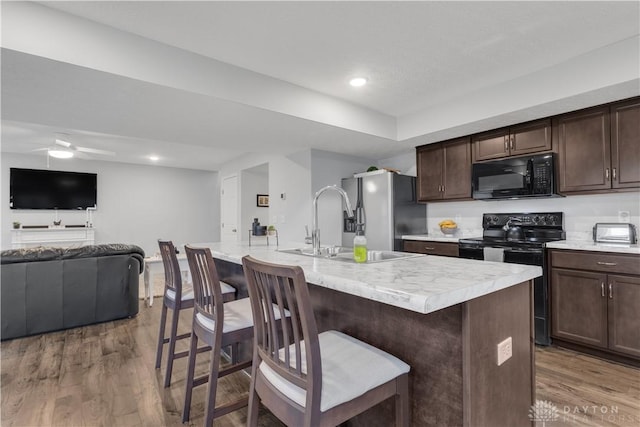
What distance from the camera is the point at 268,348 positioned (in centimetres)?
117

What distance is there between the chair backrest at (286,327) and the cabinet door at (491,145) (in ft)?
10.3

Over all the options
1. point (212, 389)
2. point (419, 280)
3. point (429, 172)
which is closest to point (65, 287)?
point (212, 389)

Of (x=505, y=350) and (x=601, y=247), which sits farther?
(x=601, y=247)

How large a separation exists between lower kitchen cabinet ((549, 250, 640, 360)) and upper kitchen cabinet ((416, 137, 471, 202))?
1228 mm

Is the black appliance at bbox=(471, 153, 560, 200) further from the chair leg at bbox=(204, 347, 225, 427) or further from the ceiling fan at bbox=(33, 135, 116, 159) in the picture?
the ceiling fan at bbox=(33, 135, 116, 159)

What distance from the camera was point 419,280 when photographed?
118 cm

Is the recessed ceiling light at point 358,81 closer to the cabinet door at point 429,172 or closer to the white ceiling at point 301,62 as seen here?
the white ceiling at point 301,62

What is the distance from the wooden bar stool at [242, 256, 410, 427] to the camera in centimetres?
95

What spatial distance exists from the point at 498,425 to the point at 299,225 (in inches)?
135

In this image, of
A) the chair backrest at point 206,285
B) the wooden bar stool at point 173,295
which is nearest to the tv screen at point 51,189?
the wooden bar stool at point 173,295

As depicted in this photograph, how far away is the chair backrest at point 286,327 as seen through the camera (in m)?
0.94

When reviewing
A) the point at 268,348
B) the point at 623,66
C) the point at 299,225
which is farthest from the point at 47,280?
the point at 623,66

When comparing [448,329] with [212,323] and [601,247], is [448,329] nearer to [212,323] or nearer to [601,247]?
[212,323]

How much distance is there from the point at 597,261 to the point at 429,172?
1.93 m
